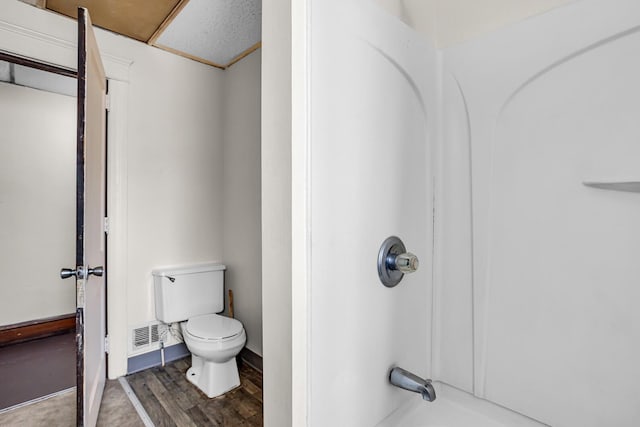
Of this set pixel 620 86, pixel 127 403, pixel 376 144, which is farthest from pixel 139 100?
pixel 620 86

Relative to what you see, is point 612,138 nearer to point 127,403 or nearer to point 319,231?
point 319,231

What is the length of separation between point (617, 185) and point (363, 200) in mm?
649

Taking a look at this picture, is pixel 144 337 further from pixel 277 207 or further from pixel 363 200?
pixel 363 200

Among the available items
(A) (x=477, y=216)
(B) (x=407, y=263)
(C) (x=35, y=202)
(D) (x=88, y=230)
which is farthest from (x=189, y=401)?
(C) (x=35, y=202)

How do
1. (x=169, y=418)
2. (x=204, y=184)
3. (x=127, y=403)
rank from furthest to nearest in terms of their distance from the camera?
1. (x=204, y=184)
2. (x=127, y=403)
3. (x=169, y=418)

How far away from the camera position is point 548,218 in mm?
933

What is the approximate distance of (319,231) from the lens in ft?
2.45

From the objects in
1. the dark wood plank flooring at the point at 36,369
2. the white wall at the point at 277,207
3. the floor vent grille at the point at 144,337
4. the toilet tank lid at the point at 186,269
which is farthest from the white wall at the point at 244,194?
the white wall at the point at 277,207

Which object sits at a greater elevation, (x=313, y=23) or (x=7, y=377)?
(x=313, y=23)

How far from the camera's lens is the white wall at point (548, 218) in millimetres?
819

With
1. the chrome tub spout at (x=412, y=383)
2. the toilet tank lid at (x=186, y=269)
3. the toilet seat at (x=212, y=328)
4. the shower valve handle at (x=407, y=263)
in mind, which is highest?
the shower valve handle at (x=407, y=263)

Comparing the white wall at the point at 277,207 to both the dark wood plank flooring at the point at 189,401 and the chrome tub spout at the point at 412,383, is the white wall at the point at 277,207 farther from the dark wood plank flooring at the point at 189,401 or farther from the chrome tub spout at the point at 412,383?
the dark wood plank flooring at the point at 189,401

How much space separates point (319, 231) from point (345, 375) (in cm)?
38

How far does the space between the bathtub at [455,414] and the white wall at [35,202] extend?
3.74m
